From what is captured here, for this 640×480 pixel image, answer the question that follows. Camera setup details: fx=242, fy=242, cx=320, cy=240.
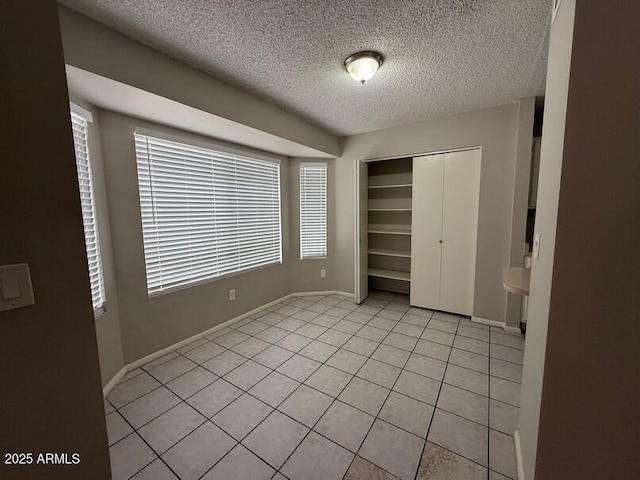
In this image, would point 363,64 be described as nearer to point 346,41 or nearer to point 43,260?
point 346,41

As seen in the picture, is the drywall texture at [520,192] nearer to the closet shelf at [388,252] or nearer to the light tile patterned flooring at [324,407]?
the light tile patterned flooring at [324,407]

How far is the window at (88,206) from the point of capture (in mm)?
1719

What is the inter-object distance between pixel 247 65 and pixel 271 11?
58 cm

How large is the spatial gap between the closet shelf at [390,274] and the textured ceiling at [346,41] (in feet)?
7.93

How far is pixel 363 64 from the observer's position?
1811mm

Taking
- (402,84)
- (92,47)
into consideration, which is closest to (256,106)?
(92,47)

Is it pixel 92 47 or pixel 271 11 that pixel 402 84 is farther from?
pixel 92 47

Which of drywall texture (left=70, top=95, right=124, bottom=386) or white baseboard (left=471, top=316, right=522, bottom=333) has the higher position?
drywall texture (left=70, top=95, right=124, bottom=386)

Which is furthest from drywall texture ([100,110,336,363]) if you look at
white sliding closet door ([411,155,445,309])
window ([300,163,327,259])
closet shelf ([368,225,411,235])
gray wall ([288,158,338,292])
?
white sliding closet door ([411,155,445,309])

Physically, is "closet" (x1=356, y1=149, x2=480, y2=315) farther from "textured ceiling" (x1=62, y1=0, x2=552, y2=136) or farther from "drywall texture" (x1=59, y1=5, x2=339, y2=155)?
"drywall texture" (x1=59, y1=5, x2=339, y2=155)

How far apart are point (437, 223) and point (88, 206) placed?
11.8 feet

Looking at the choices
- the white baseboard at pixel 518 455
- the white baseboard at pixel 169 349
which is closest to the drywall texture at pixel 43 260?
the white baseboard at pixel 169 349

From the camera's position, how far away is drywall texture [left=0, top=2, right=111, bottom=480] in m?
0.68

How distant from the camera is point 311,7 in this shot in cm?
137
